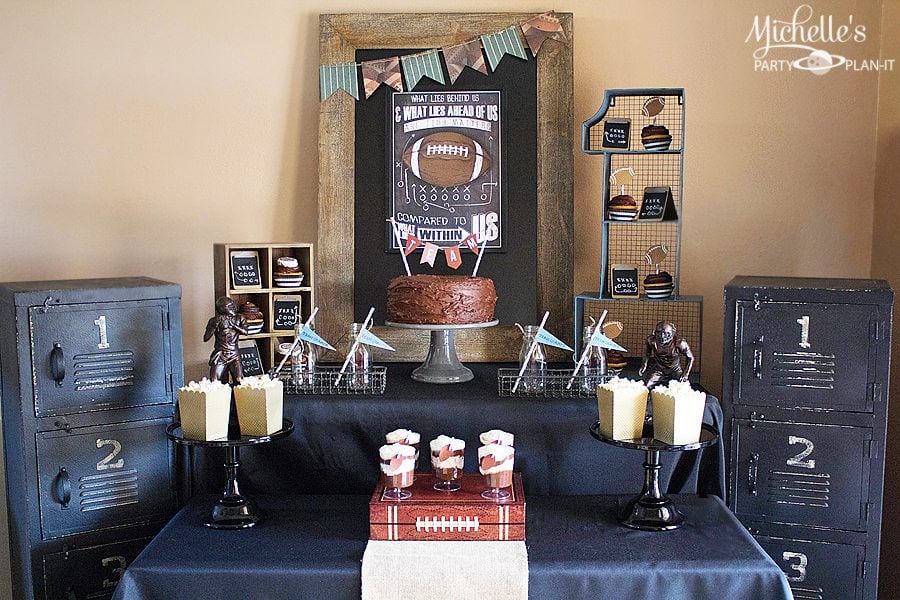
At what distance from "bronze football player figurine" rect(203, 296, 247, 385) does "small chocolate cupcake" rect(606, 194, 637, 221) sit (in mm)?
1238

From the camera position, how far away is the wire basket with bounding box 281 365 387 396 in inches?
100

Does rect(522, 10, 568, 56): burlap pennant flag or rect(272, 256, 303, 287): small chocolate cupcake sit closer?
rect(272, 256, 303, 287): small chocolate cupcake

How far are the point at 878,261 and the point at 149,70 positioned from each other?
2.62 metres

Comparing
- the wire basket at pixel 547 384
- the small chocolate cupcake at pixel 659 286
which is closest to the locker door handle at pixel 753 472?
the wire basket at pixel 547 384

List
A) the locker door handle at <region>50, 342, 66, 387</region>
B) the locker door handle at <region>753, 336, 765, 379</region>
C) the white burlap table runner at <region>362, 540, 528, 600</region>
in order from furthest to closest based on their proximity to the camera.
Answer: the locker door handle at <region>753, 336, 765, 379</region>, the locker door handle at <region>50, 342, 66, 387</region>, the white burlap table runner at <region>362, 540, 528, 600</region>

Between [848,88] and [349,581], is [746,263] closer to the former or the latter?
[848,88]

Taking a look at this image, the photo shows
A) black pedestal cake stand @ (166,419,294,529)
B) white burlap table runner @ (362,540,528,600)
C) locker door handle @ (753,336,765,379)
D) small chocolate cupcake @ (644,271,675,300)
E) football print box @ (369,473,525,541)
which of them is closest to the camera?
white burlap table runner @ (362,540,528,600)

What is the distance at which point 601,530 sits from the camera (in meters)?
2.13

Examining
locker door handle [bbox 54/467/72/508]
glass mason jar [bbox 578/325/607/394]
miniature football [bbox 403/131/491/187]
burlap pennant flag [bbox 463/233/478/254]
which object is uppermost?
miniature football [bbox 403/131/491/187]

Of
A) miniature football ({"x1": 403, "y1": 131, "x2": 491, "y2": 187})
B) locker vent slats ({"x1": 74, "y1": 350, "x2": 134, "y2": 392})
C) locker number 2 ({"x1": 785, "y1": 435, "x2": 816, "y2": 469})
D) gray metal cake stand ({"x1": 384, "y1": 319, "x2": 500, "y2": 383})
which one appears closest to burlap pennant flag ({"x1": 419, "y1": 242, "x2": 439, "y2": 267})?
miniature football ({"x1": 403, "y1": 131, "x2": 491, "y2": 187})

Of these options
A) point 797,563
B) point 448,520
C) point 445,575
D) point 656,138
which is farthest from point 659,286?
point 445,575

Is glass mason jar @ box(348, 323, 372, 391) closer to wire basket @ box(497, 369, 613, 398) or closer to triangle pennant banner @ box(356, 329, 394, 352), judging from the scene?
triangle pennant banner @ box(356, 329, 394, 352)

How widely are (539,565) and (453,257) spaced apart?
1.27 meters

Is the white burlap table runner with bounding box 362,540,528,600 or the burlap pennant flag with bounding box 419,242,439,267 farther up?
the burlap pennant flag with bounding box 419,242,439,267
